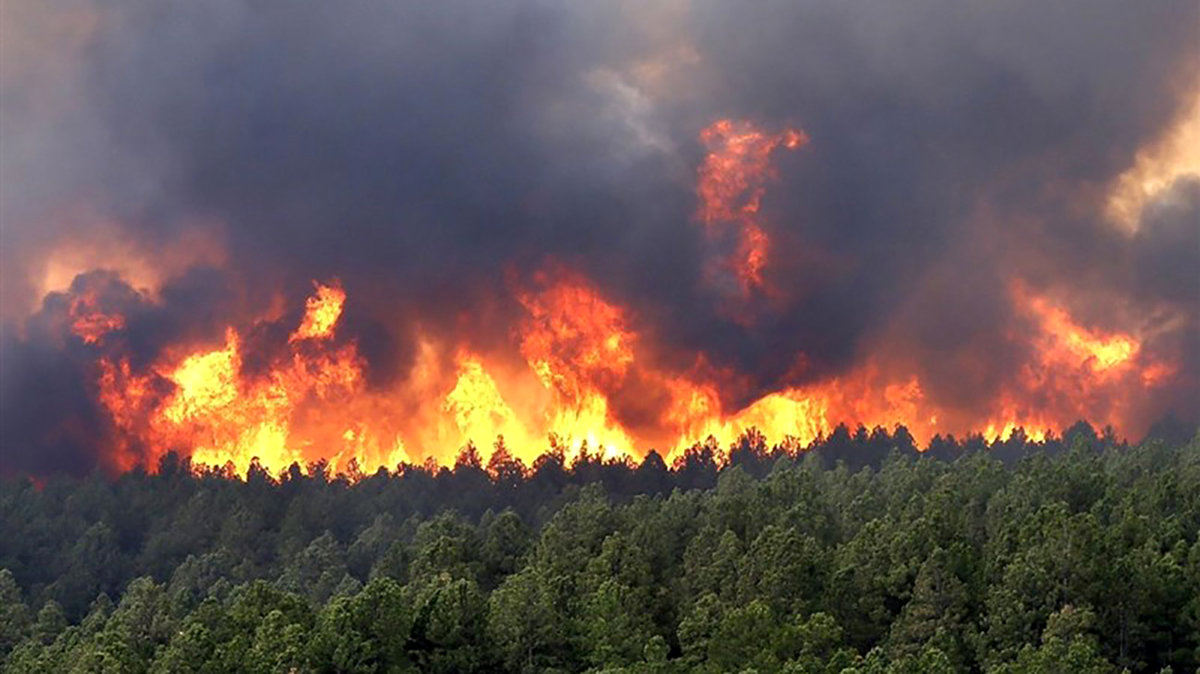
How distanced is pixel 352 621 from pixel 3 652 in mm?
59699

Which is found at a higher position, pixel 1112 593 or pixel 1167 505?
pixel 1167 505

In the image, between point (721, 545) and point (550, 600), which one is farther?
point (721, 545)

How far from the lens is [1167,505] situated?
151m

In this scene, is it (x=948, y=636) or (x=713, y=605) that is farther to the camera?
(x=713, y=605)

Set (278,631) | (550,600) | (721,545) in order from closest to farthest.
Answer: (278,631)
(550,600)
(721,545)

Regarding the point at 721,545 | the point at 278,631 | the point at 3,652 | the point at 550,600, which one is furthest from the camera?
the point at 3,652

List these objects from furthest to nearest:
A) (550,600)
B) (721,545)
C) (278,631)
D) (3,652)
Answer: (3,652), (721,545), (550,600), (278,631)

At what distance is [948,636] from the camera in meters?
114

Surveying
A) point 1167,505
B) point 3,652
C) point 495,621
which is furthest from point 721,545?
point 3,652

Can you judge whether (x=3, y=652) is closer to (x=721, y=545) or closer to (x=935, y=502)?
(x=721, y=545)

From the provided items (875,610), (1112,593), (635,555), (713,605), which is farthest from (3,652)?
(1112,593)

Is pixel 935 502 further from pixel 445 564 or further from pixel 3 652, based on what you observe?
pixel 3 652

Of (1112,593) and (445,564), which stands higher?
(445,564)

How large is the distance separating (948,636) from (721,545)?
30.7m
